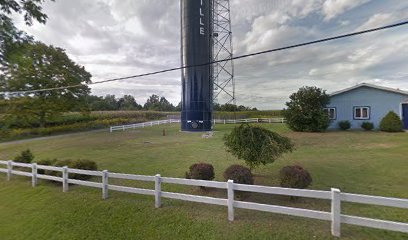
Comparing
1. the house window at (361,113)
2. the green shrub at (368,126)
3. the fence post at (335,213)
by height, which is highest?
the house window at (361,113)

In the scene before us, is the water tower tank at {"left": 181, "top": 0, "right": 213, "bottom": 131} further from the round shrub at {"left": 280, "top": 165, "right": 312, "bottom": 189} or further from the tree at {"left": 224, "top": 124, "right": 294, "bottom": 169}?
the round shrub at {"left": 280, "top": 165, "right": 312, "bottom": 189}

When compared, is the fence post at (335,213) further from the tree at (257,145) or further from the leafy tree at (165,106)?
the leafy tree at (165,106)

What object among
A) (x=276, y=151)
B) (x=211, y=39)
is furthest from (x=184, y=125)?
(x=276, y=151)

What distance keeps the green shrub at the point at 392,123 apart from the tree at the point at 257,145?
1872cm

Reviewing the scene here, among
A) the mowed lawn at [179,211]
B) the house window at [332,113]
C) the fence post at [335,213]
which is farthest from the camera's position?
the house window at [332,113]

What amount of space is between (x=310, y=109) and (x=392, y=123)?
6566 mm

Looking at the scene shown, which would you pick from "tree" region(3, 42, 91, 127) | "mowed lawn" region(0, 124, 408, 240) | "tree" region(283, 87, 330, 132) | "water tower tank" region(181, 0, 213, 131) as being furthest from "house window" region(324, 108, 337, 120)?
"tree" region(3, 42, 91, 127)

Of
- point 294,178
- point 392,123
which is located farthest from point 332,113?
point 294,178

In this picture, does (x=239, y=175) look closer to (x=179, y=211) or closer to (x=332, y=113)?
(x=179, y=211)

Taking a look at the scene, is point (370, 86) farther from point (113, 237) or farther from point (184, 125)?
point (113, 237)

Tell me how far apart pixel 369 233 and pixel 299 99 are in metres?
19.8

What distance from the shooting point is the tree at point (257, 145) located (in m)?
7.63

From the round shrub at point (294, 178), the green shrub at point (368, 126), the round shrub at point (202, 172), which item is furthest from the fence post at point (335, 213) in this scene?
the green shrub at point (368, 126)

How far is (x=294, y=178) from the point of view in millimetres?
6230
